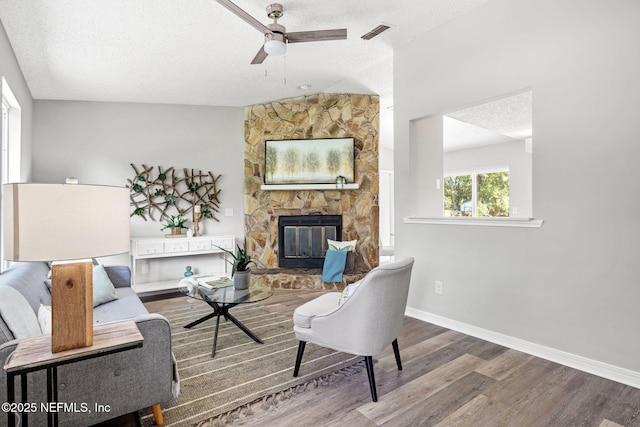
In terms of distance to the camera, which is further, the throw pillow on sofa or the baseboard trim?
the baseboard trim

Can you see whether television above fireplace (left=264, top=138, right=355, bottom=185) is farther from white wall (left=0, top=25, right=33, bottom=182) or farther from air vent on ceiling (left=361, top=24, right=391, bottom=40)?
white wall (left=0, top=25, right=33, bottom=182)

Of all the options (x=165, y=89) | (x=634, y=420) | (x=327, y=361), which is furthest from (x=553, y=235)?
(x=165, y=89)

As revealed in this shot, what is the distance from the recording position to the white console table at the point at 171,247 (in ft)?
15.1

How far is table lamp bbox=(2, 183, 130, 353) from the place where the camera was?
45.4 inches

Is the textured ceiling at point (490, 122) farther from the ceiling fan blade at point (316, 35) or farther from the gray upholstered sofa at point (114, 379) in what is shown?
the gray upholstered sofa at point (114, 379)

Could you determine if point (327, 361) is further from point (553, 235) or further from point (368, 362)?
point (553, 235)

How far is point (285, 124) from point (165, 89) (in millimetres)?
1686

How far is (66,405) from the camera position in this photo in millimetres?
1479

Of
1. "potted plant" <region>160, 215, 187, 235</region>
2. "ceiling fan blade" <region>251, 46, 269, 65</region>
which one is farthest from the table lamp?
"potted plant" <region>160, 215, 187, 235</region>

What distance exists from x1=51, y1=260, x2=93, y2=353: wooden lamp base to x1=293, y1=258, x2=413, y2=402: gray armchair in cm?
121

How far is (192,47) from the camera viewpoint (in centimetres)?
342

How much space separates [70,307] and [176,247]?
12.0 ft

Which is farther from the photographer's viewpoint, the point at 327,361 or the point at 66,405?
the point at 327,361

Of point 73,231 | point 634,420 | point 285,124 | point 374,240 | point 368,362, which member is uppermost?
point 285,124
